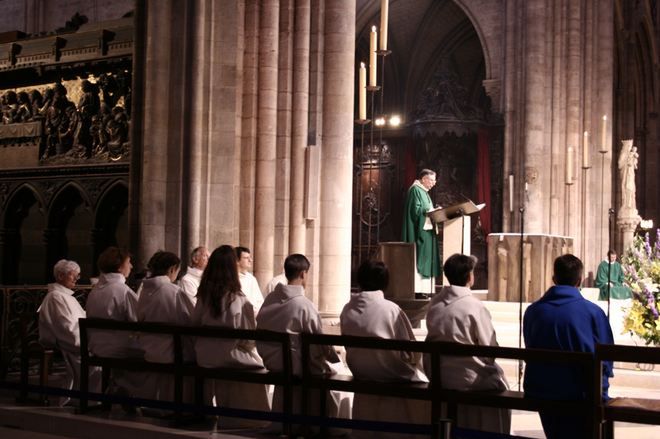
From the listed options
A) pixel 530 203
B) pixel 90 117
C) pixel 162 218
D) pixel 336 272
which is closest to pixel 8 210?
pixel 90 117

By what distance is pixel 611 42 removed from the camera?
75.5ft

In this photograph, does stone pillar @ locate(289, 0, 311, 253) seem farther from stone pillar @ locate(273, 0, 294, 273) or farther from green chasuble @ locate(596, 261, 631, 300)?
green chasuble @ locate(596, 261, 631, 300)

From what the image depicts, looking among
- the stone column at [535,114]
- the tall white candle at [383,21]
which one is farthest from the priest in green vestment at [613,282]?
the tall white candle at [383,21]

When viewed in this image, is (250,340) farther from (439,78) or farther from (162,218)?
(439,78)

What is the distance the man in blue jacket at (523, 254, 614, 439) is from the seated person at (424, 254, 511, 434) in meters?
0.28

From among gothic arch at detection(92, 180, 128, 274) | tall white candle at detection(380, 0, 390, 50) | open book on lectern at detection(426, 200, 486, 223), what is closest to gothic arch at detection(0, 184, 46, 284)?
gothic arch at detection(92, 180, 128, 274)

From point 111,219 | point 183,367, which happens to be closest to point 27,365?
point 183,367

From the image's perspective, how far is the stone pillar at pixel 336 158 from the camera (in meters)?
12.2

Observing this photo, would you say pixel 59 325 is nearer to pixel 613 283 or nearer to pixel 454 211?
pixel 454 211

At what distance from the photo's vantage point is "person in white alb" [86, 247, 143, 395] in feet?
23.3

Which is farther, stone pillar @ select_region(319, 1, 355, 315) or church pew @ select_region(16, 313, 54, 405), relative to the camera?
stone pillar @ select_region(319, 1, 355, 315)

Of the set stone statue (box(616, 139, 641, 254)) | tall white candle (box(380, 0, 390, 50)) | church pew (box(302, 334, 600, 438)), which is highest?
tall white candle (box(380, 0, 390, 50))

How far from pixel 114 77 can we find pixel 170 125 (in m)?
1.95

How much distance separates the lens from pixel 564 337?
17.8 feet
